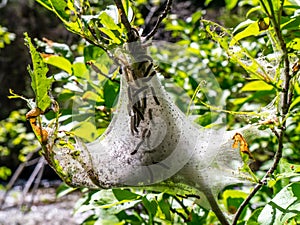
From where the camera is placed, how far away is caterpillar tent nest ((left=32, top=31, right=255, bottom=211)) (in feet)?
2.05

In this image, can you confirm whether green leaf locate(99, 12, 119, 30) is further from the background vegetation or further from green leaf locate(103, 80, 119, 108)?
green leaf locate(103, 80, 119, 108)

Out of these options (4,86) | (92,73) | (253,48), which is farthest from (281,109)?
(4,86)

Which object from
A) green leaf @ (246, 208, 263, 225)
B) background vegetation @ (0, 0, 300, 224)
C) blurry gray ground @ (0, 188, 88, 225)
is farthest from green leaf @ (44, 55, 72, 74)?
blurry gray ground @ (0, 188, 88, 225)

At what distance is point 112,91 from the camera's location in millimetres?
955

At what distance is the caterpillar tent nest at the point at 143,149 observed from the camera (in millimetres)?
624

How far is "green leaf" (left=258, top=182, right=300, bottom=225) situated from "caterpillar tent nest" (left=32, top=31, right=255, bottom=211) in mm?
62

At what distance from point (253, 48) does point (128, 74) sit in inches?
38.1

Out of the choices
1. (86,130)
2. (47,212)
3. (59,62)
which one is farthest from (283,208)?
(47,212)

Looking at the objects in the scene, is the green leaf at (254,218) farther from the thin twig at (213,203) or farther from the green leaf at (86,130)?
the green leaf at (86,130)

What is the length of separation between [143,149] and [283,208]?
0.22 meters

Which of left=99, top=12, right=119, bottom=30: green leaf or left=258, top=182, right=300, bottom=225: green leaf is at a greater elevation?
left=99, top=12, right=119, bottom=30: green leaf

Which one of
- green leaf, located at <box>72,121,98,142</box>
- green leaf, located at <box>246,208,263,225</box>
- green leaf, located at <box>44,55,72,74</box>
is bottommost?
green leaf, located at <box>246,208,263,225</box>

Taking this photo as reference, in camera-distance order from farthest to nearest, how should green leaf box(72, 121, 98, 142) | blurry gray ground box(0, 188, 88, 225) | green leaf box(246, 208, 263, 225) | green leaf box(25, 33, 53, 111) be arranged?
blurry gray ground box(0, 188, 88, 225) < green leaf box(72, 121, 98, 142) < green leaf box(246, 208, 263, 225) < green leaf box(25, 33, 53, 111)

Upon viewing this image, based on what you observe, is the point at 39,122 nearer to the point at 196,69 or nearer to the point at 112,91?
the point at 112,91
